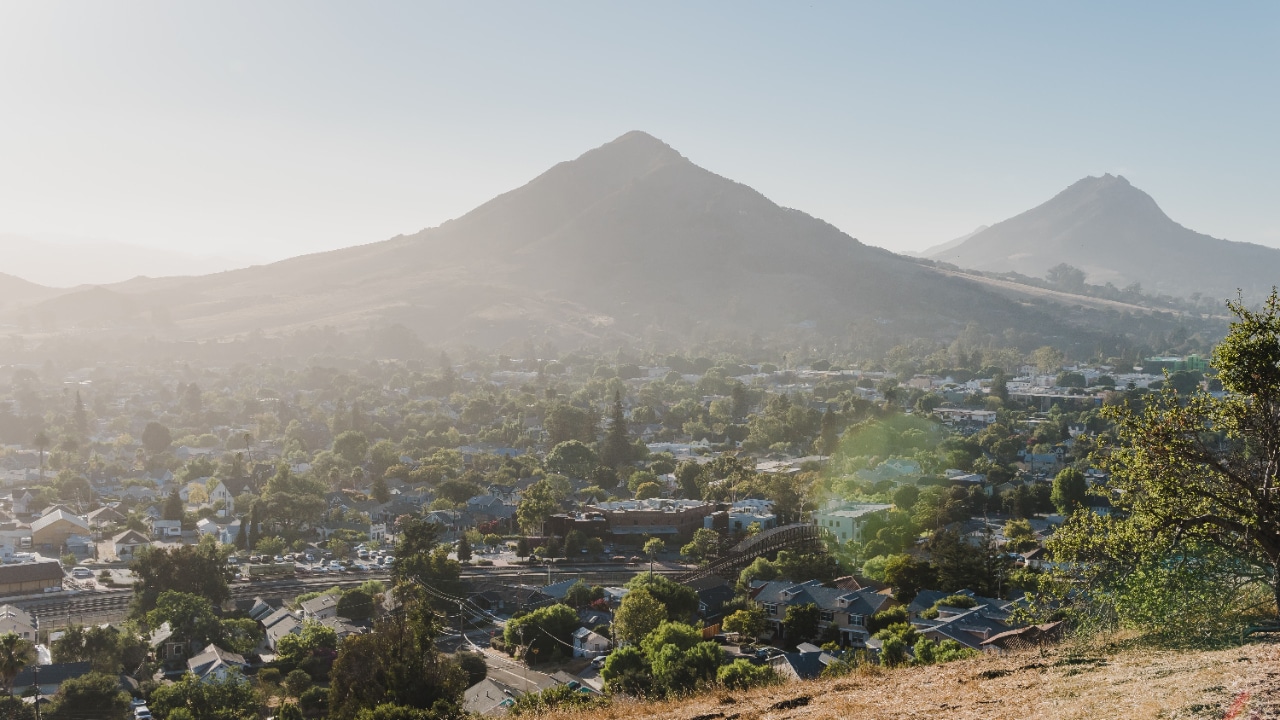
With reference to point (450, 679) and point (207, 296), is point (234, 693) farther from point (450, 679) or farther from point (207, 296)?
point (207, 296)

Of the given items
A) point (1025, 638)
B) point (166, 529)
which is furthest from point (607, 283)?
point (1025, 638)

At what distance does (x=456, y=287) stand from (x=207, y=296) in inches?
1488

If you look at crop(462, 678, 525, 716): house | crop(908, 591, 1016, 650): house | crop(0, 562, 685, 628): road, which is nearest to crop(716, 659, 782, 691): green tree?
crop(908, 591, 1016, 650): house

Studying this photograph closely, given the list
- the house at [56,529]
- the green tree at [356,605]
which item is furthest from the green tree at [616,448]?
the green tree at [356,605]

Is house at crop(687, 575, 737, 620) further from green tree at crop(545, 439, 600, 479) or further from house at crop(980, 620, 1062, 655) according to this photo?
green tree at crop(545, 439, 600, 479)

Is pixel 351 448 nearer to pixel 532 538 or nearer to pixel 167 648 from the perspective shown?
pixel 532 538

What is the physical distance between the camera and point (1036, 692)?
29.0 feet

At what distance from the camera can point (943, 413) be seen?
6366cm

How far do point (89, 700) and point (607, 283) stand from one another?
134m

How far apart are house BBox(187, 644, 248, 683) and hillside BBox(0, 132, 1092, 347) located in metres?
100

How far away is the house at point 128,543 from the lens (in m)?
35.2

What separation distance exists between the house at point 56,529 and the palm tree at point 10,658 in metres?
18.0

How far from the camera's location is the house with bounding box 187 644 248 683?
2011 cm

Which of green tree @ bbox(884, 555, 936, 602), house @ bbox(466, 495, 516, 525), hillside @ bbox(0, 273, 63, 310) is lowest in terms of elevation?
house @ bbox(466, 495, 516, 525)
